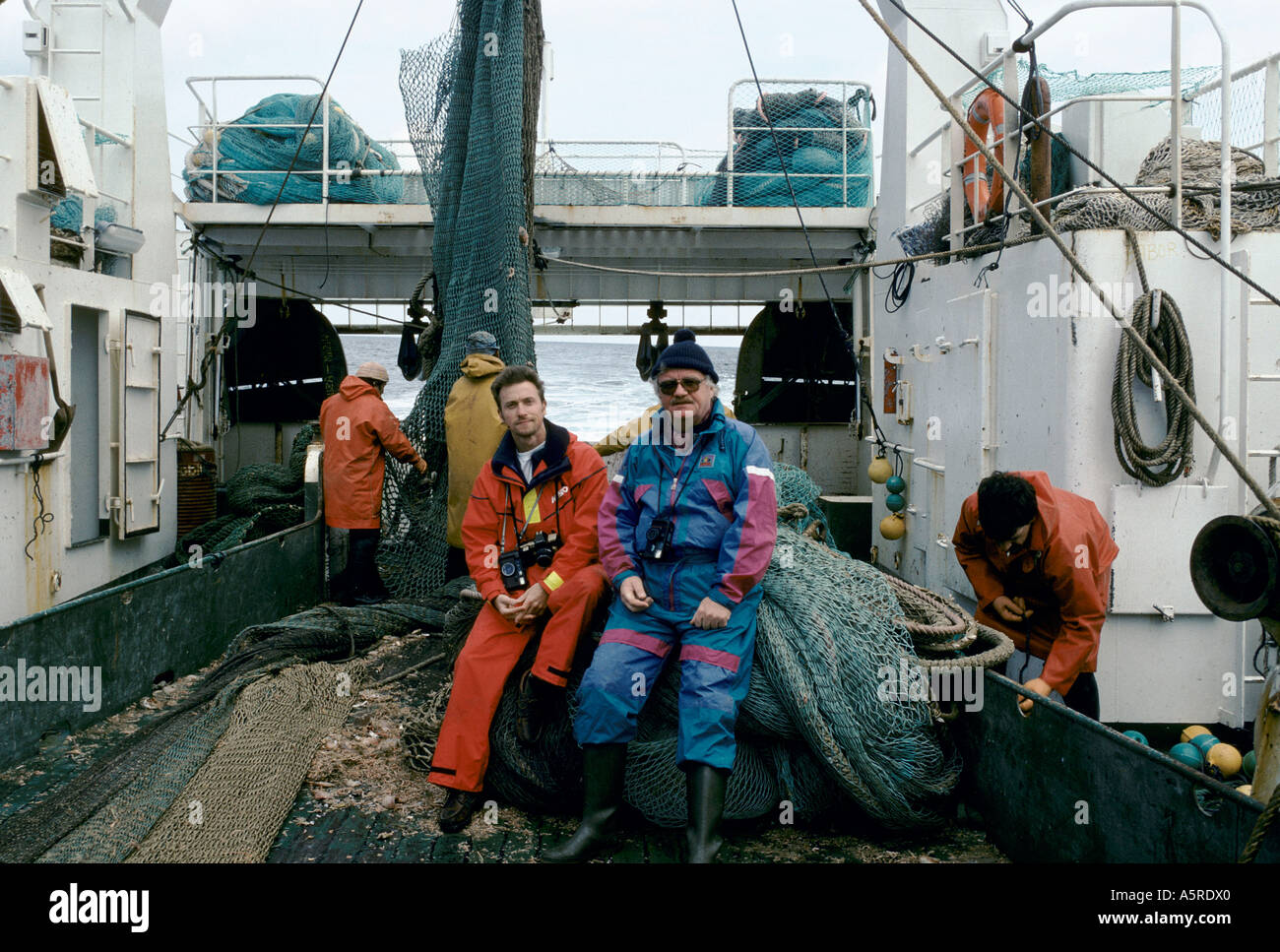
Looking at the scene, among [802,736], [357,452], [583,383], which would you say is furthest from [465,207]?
[583,383]

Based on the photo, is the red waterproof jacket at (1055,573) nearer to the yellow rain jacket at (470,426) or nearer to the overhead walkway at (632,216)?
the yellow rain jacket at (470,426)

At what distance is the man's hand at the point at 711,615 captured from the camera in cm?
313

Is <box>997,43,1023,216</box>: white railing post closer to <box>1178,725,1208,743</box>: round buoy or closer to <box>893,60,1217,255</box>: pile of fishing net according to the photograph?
<box>893,60,1217,255</box>: pile of fishing net

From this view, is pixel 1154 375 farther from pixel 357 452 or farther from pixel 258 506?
pixel 258 506

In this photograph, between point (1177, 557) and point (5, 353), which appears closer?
point (1177, 557)

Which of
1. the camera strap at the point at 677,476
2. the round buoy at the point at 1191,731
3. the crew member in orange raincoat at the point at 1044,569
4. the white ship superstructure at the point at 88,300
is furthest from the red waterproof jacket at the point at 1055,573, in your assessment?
the white ship superstructure at the point at 88,300

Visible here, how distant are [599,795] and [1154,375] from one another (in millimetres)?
3488

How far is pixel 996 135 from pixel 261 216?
289 inches

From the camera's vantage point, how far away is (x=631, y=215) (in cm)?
998

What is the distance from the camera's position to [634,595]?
329 cm

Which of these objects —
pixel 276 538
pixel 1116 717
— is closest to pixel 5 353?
pixel 276 538

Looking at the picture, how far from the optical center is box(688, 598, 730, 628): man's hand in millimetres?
3135

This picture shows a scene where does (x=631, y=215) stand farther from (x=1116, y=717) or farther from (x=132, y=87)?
(x=1116, y=717)

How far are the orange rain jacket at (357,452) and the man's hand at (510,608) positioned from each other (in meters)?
2.96
